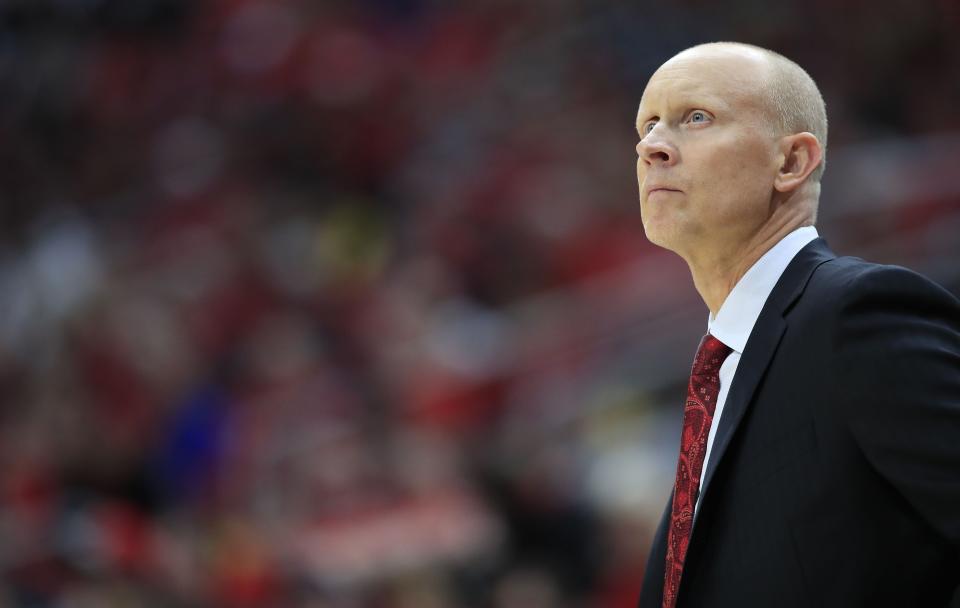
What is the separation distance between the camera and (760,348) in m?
1.37

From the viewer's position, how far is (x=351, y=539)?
14.9 feet

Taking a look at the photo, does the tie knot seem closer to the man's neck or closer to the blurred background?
the man's neck

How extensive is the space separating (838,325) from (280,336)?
471 centimetres

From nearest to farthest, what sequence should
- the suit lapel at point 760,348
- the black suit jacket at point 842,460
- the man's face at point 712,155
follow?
the black suit jacket at point 842,460
the suit lapel at point 760,348
the man's face at point 712,155

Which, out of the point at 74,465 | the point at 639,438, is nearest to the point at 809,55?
the point at 639,438

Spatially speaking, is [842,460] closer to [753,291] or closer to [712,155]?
[753,291]

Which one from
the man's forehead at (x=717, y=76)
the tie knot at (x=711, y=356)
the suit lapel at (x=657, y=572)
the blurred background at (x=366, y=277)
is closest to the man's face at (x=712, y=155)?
the man's forehead at (x=717, y=76)

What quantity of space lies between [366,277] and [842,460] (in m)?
5.38

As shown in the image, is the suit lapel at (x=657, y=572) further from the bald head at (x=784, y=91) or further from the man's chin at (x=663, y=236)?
the bald head at (x=784, y=91)

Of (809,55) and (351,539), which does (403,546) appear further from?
(809,55)

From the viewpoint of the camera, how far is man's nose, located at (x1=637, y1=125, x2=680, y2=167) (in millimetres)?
1472

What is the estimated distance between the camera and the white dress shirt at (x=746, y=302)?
56.7 inches

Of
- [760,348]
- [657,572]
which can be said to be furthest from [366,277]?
[760,348]

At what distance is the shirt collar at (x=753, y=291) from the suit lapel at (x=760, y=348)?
2 cm
